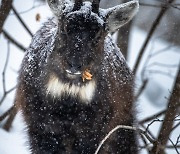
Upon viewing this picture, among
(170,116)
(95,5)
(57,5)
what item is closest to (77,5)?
(95,5)

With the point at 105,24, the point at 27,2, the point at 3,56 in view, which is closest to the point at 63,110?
the point at 105,24

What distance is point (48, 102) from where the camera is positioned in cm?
504

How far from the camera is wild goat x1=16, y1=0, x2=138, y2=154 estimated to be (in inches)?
187

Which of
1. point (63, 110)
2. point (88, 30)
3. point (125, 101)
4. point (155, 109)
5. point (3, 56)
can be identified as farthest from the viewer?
point (155, 109)

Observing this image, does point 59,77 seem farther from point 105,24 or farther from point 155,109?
point 155,109

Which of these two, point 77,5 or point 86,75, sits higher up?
point 77,5

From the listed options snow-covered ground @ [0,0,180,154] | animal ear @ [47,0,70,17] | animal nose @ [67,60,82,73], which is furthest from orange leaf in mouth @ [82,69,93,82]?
snow-covered ground @ [0,0,180,154]

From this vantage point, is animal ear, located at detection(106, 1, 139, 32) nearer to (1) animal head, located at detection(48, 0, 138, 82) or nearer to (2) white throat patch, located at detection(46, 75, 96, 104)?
(1) animal head, located at detection(48, 0, 138, 82)

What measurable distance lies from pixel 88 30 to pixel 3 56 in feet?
15.4

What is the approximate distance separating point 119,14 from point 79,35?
0.70 meters

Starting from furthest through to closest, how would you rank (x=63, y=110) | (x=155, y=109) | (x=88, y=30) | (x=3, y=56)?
1. (x=155, y=109)
2. (x=3, y=56)
3. (x=63, y=110)
4. (x=88, y=30)

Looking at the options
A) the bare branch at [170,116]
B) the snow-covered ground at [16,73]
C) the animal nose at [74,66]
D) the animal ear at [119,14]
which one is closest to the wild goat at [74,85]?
the animal ear at [119,14]

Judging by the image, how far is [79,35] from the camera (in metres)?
4.61

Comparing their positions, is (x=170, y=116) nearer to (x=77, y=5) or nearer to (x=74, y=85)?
(x=74, y=85)
